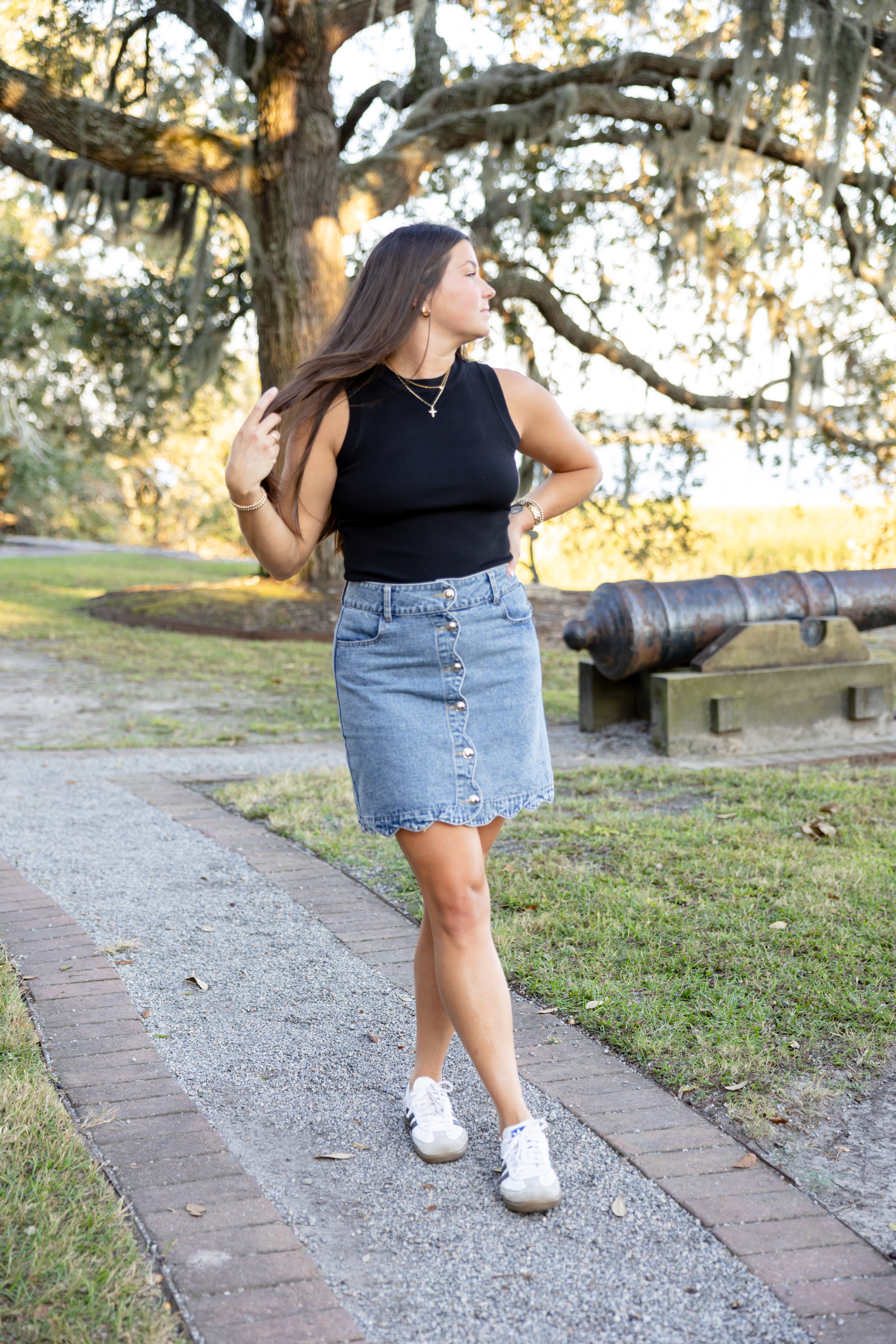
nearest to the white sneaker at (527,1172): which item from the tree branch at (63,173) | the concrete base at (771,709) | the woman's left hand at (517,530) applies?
the woman's left hand at (517,530)

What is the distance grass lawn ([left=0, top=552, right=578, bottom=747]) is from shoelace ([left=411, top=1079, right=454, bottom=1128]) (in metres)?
4.65

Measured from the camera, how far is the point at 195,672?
977 cm

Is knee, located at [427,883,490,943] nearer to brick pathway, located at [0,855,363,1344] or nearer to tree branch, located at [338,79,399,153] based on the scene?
brick pathway, located at [0,855,363,1344]

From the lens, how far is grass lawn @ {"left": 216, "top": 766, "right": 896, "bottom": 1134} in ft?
9.54

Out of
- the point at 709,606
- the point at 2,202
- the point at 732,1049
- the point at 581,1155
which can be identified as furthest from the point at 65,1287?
the point at 2,202

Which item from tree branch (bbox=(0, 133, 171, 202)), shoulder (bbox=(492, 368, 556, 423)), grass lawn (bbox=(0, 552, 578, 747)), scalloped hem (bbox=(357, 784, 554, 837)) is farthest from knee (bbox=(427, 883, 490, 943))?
tree branch (bbox=(0, 133, 171, 202))

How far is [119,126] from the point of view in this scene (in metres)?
11.2

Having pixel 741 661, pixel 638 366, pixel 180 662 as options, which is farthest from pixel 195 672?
pixel 638 366

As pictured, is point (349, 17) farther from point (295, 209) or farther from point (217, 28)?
point (295, 209)

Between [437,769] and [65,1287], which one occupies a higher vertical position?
[437,769]

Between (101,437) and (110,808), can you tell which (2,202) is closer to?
(101,437)

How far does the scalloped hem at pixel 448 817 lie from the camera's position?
2270mm

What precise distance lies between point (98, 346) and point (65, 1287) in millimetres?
15341

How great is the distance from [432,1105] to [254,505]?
4.16 feet
